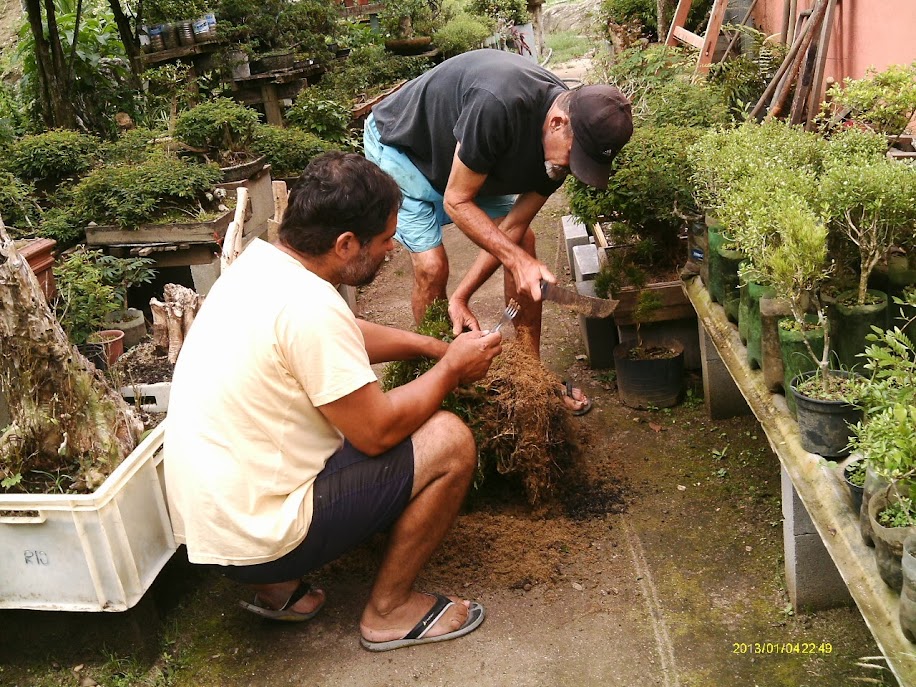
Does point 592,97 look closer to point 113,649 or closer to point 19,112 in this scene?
point 113,649

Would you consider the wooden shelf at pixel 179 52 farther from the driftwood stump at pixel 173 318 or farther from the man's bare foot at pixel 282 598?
the man's bare foot at pixel 282 598

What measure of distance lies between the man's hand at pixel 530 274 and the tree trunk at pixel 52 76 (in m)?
5.03

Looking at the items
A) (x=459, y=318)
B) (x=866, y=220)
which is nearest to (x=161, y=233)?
(x=459, y=318)

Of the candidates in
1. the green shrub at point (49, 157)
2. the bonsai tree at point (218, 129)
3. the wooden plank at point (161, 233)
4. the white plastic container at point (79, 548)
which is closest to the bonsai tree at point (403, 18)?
the bonsai tree at point (218, 129)

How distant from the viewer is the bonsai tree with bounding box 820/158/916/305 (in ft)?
8.21

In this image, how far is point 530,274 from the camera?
3.55m

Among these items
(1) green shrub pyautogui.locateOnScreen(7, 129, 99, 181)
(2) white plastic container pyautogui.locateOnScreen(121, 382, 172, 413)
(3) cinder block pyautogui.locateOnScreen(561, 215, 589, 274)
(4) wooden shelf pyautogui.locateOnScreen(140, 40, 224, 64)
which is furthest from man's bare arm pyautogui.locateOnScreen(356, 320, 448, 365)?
(4) wooden shelf pyautogui.locateOnScreen(140, 40, 224, 64)

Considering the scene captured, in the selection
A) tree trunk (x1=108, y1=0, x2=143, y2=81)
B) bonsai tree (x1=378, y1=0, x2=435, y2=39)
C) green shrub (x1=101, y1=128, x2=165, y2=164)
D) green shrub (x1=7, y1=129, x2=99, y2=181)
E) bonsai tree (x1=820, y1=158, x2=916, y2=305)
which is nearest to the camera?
bonsai tree (x1=820, y1=158, x2=916, y2=305)

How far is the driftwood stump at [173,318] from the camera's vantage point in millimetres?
4289

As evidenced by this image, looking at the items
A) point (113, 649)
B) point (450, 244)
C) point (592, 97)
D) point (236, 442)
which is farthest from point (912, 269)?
point (450, 244)

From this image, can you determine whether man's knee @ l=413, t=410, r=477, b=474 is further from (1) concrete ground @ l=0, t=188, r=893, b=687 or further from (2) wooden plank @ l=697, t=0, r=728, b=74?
(2) wooden plank @ l=697, t=0, r=728, b=74

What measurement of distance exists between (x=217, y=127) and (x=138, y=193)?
109cm

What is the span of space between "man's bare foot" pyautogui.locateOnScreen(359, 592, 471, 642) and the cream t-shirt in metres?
0.49

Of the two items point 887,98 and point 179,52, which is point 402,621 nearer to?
point 887,98
